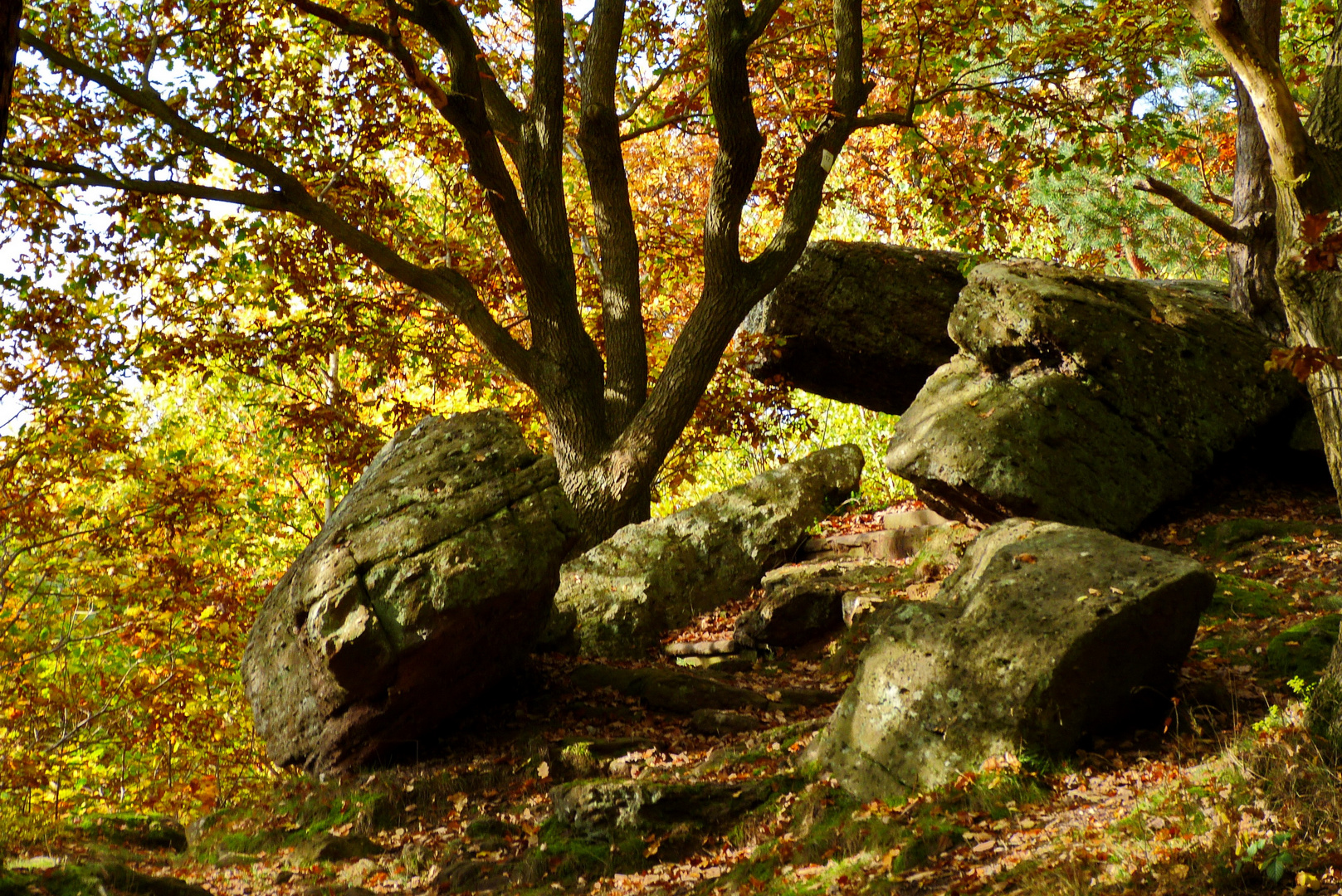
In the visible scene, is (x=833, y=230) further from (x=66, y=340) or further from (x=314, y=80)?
(x=66, y=340)

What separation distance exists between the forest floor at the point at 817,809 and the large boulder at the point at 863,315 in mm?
4191

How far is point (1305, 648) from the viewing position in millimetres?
5793

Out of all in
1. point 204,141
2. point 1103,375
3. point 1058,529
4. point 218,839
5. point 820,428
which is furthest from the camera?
point 820,428

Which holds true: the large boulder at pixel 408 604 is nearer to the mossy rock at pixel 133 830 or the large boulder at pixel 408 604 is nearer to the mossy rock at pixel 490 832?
the mossy rock at pixel 133 830

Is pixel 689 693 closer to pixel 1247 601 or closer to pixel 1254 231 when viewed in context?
pixel 1247 601

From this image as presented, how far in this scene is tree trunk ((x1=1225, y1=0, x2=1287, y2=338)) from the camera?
1058 cm

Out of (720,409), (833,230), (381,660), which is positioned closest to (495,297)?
(720,409)

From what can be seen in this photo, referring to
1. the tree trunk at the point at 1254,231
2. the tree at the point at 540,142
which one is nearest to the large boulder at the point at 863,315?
the tree at the point at 540,142

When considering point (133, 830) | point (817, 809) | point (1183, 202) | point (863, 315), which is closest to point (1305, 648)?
point (1183, 202)

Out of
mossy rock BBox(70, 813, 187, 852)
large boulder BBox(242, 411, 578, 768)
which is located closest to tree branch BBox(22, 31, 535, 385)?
large boulder BBox(242, 411, 578, 768)

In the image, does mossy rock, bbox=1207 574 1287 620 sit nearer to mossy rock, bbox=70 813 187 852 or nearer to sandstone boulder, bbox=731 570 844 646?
sandstone boulder, bbox=731 570 844 646

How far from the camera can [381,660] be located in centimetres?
675

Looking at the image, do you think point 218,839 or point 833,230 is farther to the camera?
point 833,230

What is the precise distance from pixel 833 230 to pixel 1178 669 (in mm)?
14985
